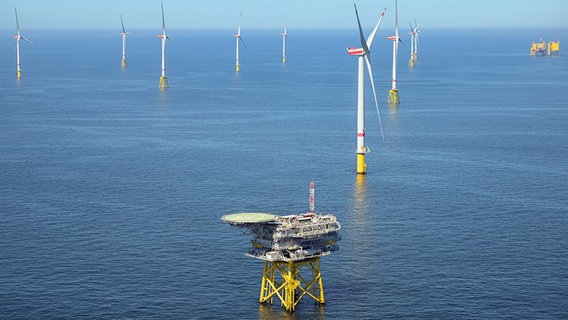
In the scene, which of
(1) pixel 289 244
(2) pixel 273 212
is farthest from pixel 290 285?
(2) pixel 273 212

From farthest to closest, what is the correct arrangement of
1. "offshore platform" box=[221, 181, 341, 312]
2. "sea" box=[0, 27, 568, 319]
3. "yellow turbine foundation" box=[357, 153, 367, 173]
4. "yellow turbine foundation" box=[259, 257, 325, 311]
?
"yellow turbine foundation" box=[357, 153, 367, 173], "sea" box=[0, 27, 568, 319], "yellow turbine foundation" box=[259, 257, 325, 311], "offshore platform" box=[221, 181, 341, 312]

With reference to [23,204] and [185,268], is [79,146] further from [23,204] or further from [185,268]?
[185,268]

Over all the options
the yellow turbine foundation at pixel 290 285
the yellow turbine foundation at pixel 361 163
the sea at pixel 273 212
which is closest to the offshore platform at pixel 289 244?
the yellow turbine foundation at pixel 290 285

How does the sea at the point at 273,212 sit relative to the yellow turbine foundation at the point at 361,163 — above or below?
below

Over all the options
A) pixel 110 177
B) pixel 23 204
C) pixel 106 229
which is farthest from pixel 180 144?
pixel 106 229

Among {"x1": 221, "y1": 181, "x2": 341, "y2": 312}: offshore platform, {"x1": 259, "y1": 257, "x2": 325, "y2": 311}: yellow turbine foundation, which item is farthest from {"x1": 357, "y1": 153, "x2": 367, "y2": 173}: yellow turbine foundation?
{"x1": 221, "y1": 181, "x2": 341, "y2": 312}: offshore platform

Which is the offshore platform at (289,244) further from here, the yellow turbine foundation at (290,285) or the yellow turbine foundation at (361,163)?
the yellow turbine foundation at (361,163)

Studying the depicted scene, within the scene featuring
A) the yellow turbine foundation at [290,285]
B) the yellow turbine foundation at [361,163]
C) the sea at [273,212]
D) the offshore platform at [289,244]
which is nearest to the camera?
the offshore platform at [289,244]

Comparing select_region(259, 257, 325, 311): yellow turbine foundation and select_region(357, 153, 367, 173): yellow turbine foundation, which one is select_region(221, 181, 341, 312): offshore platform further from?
select_region(357, 153, 367, 173): yellow turbine foundation

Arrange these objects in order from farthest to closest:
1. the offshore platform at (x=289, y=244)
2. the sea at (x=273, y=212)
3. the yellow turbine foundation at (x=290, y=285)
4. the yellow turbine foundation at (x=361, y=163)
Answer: the yellow turbine foundation at (x=361, y=163) → the sea at (x=273, y=212) → the yellow turbine foundation at (x=290, y=285) → the offshore platform at (x=289, y=244)
